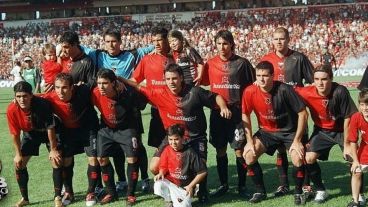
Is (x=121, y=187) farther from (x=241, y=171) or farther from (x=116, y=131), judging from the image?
(x=241, y=171)

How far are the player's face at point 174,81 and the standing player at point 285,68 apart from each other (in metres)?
1.40

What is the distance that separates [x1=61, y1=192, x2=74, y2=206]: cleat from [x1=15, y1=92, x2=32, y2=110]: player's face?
3.95 feet

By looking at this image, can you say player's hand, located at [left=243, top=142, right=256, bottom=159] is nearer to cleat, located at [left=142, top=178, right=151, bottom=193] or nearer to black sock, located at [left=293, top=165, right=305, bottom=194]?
black sock, located at [left=293, top=165, right=305, bottom=194]

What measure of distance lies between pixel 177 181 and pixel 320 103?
1.89 m

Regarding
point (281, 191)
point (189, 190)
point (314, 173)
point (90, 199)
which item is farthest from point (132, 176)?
point (314, 173)

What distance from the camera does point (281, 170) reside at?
6316 millimetres

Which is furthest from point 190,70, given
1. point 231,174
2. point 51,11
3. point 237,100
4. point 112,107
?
point 51,11

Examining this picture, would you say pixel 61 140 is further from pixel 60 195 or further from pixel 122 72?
pixel 122 72

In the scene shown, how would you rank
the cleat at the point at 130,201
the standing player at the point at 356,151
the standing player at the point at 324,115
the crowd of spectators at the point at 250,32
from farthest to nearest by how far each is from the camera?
the crowd of spectators at the point at 250,32, the cleat at the point at 130,201, the standing player at the point at 324,115, the standing player at the point at 356,151

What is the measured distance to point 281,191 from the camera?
6.19 metres

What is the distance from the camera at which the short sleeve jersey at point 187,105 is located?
597cm

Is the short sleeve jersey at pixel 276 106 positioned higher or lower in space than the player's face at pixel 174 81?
lower

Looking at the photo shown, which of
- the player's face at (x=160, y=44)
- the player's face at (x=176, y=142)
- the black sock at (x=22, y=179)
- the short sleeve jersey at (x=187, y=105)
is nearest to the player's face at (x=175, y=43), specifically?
the player's face at (x=160, y=44)

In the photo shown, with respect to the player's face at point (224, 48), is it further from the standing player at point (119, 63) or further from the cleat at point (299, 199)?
the cleat at point (299, 199)
